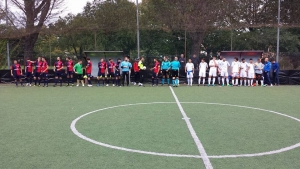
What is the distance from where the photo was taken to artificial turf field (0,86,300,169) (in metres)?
4.47

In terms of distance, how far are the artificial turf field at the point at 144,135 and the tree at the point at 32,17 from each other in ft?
39.4

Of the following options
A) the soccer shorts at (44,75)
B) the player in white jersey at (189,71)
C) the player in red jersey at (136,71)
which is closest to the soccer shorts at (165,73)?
the player in white jersey at (189,71)

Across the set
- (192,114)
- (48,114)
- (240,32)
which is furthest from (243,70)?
(48,114)

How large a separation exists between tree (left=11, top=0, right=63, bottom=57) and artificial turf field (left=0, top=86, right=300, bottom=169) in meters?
12.0

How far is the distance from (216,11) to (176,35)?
3.48 m

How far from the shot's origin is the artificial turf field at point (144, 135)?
4.47m

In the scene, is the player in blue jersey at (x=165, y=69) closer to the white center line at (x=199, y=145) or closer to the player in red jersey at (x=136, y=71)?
the player in red jersey at (x=136, y=71)

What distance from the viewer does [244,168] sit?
4.19m

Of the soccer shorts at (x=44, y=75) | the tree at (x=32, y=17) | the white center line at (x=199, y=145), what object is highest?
the tree at (x=32, y=17)

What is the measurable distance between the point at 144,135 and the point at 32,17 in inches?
718

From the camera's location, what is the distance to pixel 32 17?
20.7 m

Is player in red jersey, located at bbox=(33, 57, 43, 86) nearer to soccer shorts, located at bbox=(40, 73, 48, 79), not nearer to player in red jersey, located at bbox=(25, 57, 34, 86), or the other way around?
soccer shorts, located at bbox=(40, 73, 48, 79)

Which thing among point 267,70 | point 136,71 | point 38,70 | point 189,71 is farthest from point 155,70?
point 38,70

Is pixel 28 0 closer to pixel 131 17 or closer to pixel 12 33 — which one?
pixel 12 33
